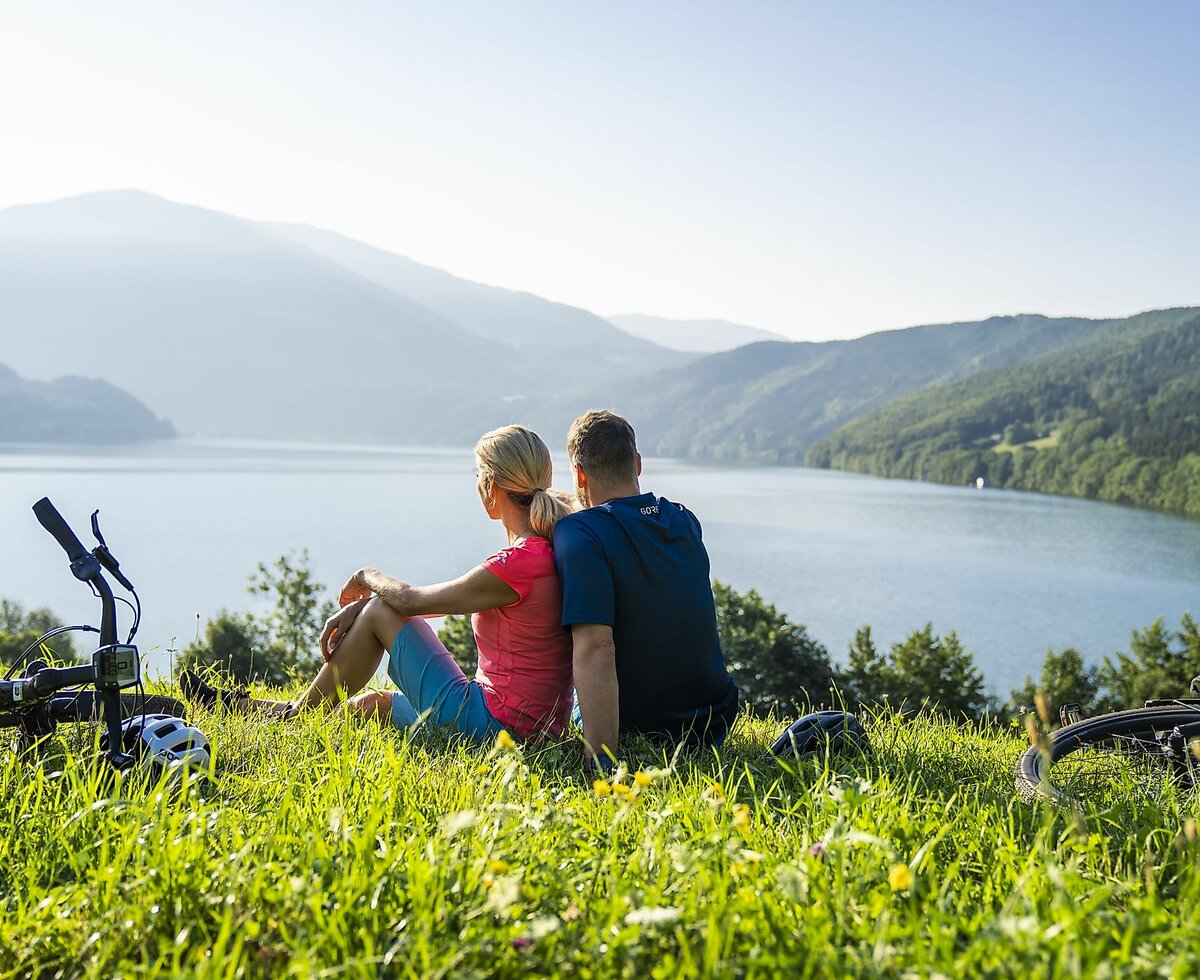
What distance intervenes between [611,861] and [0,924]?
131cm

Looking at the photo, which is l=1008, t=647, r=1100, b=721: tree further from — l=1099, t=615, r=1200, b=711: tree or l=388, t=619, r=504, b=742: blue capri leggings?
l=388, t=619, r=504, b=742: blue capri leggings

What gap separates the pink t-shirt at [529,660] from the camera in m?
3.91

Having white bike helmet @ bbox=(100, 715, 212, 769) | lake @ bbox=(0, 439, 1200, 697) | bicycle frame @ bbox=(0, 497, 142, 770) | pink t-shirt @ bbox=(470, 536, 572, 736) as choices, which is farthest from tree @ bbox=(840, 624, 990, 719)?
bicycle frame @ bbox=(0, 497, 142, 770)

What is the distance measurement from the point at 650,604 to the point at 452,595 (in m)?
0.79

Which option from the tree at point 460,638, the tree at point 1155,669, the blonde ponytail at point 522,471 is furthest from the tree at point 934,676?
the blonde ponytail at point 522,471

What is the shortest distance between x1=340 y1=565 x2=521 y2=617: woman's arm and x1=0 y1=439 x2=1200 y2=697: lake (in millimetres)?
30530

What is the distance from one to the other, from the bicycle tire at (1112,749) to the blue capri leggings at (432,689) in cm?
208

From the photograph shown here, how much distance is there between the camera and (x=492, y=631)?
3998 mm

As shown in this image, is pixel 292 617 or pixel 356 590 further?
pixel 292 617

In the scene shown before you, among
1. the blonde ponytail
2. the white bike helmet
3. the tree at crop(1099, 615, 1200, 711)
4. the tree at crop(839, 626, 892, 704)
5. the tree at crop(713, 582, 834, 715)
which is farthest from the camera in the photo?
the tree at crop(1099, 615, 1200, 711)

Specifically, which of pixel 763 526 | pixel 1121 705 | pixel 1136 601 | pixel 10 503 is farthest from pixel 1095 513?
pixel 10 503

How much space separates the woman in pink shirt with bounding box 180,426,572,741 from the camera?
382 centimetres

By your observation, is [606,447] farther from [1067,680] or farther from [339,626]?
[1067,680]

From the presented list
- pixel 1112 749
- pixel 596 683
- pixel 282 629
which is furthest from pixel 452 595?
pixel 282 629
